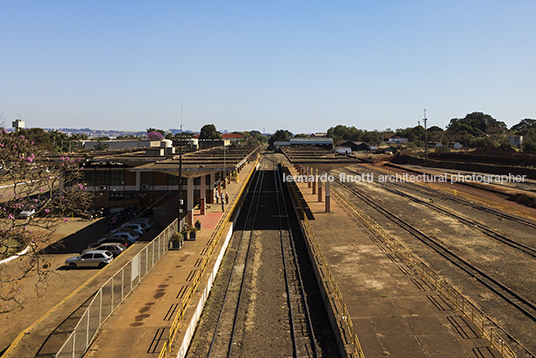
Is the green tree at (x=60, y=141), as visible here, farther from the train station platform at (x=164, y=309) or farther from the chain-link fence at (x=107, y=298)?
the chain-link fence at (x=107, y=298)

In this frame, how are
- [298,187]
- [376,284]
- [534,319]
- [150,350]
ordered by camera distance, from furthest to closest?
1. [298,187]
2. [376,284]
3. [534,319]
4. [150,350]

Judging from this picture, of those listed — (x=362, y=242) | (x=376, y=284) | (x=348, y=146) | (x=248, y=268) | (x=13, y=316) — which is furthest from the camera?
(x=348, y=146)

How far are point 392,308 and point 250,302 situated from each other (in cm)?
698

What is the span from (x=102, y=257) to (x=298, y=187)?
35941 mm

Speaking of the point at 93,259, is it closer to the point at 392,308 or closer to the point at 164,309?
the point at 164,309

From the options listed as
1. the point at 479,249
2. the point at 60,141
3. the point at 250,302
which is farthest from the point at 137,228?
the point at 60,141

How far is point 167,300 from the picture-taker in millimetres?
16531

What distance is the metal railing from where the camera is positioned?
518 inches

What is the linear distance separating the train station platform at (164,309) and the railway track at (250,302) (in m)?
1.32

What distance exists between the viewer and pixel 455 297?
707 inches

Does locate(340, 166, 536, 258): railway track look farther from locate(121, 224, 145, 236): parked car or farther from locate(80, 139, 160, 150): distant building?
locate(80, 139, 160, 150): distant building

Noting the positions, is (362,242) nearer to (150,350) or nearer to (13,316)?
(150,350)

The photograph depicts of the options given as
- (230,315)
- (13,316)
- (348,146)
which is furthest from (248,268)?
(348,146)

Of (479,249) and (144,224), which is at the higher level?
(144,224)
